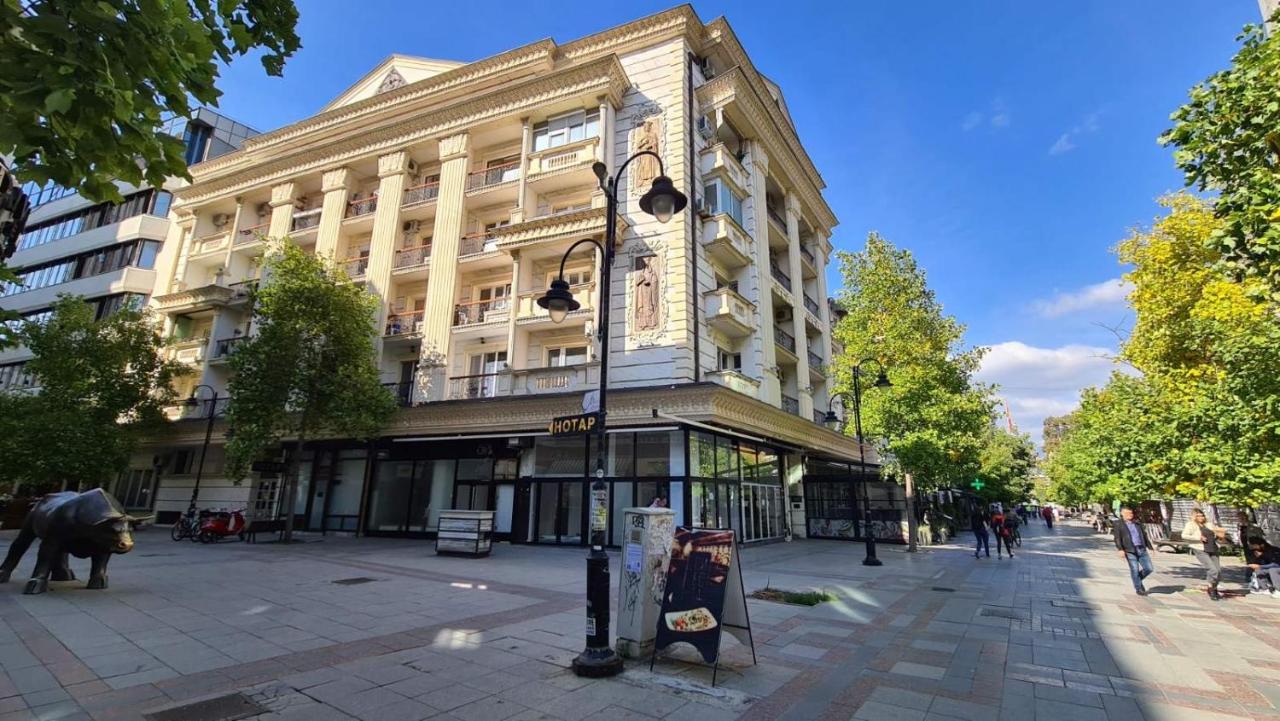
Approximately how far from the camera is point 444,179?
23688mm

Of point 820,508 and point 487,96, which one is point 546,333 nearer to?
point 487,96

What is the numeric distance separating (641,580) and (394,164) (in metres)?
24.9

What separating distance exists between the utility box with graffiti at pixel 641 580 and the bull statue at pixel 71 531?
8249 mm

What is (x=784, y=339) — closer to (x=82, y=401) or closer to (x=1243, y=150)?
(x=1243, y=150)

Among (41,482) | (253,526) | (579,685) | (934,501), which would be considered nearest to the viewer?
(579,685)

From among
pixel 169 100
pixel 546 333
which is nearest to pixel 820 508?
pixel 546 333

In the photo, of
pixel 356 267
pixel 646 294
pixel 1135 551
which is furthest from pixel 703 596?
pixel 356 267

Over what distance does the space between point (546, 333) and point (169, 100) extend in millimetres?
16871

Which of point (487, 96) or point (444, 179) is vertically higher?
point (487, 96)

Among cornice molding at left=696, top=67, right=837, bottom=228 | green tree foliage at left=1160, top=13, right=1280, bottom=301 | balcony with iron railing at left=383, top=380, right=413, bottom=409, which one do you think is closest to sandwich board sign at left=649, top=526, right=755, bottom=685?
green tree foliage at left=1160, top=13, right=1280, bottom=301

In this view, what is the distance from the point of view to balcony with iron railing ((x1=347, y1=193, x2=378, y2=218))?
25953mm

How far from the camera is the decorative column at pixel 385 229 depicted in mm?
23494

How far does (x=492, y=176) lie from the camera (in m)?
23.7

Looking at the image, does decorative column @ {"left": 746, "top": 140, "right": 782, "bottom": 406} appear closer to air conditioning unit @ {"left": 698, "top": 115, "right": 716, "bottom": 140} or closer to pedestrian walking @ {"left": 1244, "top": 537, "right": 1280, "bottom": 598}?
air conditioning unit @ {"left": 698, "top": 115, "right": 716, "bottom": 140}
